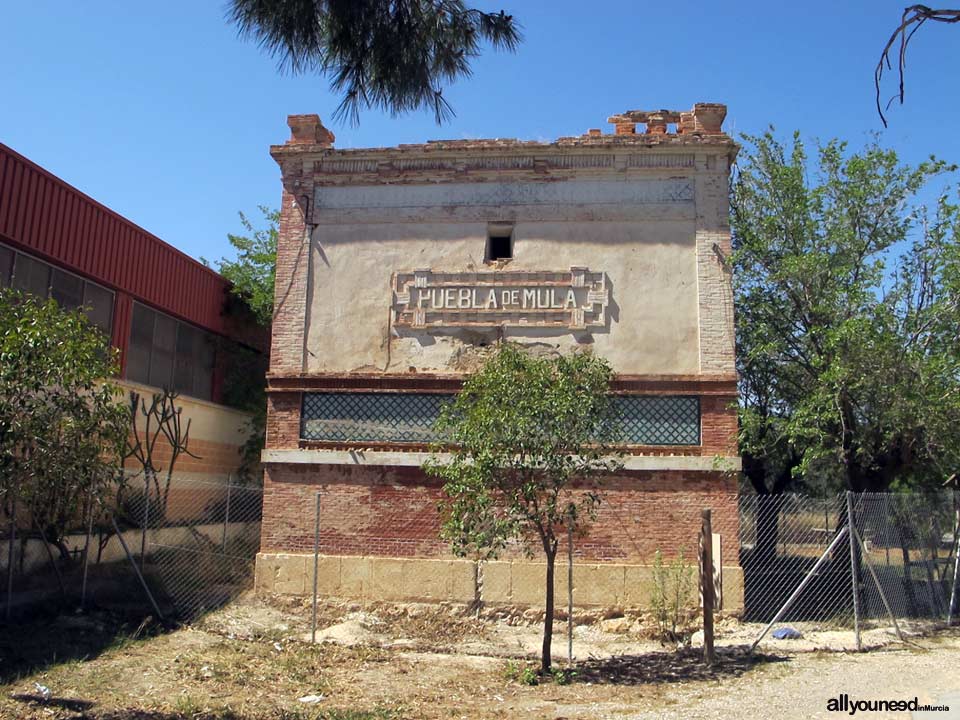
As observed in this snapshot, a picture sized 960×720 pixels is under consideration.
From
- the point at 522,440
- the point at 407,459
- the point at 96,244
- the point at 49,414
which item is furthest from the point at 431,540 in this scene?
the point at 96,244

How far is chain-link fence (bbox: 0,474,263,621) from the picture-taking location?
1163 cm

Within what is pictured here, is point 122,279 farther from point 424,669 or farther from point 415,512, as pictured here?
point 424,669

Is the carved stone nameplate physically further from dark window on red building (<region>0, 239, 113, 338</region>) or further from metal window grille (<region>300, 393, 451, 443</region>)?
dark window on red building (<region>0, 239, 113, 338</region>)

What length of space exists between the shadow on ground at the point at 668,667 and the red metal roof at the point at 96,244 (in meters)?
A: 10.5

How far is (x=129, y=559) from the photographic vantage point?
36.8ft

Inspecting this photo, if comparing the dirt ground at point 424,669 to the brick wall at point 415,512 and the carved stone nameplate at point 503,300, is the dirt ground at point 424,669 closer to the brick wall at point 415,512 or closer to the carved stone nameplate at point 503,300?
the brick wall at point 415,512

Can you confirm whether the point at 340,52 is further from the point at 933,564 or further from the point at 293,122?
Answer: the point at 933,564

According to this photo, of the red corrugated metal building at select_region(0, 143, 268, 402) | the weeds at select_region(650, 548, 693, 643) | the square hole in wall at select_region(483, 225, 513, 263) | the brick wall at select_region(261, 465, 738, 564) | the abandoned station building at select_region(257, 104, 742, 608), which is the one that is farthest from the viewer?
the square hole in wall at select_region(483, 225, 513, 263)

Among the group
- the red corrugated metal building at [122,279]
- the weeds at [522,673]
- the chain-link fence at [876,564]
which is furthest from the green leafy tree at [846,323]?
the red corrugated metal building at [122,279]

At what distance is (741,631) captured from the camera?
1163 cm

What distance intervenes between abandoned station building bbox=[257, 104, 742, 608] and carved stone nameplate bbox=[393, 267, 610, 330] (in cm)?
3

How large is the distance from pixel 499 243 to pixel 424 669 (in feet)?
22.9

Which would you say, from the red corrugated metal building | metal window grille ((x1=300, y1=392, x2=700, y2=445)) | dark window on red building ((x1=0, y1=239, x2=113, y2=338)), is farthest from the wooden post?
dark window on red building ((x1=0, y1=239, x2=113, y2=338))

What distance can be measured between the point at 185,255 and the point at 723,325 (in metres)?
11.1
